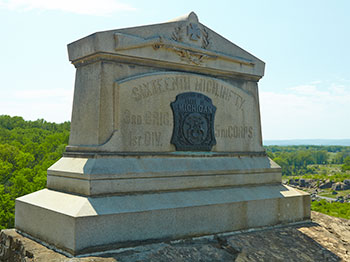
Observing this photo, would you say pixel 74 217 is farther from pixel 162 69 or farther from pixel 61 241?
pixel 162 69

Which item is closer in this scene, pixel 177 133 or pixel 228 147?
pixel 177 133

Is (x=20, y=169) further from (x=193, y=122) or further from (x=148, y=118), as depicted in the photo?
(x=148, y=118)

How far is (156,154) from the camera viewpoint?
645 cm

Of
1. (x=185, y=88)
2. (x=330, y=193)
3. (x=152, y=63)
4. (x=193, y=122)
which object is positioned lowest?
(x=330, y=193)

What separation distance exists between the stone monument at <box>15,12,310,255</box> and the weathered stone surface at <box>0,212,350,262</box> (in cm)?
20

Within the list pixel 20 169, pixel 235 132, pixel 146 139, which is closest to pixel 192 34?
pixel 235 132

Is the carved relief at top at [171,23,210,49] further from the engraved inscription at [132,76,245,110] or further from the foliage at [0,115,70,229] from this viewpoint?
the foliage at [0,115,70,229]

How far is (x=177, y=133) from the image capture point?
6.85m

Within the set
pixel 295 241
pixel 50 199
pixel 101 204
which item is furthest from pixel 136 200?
pixel 295 241

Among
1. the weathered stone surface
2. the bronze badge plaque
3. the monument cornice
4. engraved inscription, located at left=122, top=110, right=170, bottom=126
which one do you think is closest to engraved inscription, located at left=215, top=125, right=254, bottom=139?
the bronze badge plaque

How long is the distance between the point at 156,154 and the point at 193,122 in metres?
1.08

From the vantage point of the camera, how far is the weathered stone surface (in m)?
5.11

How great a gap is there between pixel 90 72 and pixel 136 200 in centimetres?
232

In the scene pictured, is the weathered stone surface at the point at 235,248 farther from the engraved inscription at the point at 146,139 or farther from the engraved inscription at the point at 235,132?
the engraved inscription at the point at 235,132
